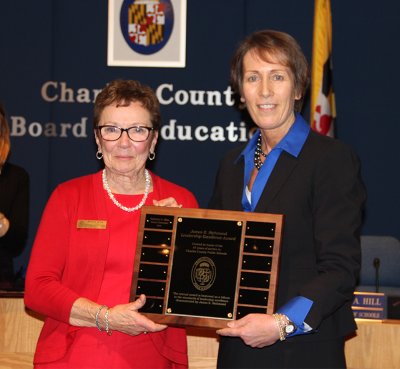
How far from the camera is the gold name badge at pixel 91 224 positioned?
99.3 inches

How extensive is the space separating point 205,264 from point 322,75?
11.3 feet

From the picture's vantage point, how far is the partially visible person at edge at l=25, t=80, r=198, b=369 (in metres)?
2.42

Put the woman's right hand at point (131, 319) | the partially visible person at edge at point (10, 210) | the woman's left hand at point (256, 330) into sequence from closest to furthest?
the woman's left hand at point (256, 330) → the woman's right hand at point (131, 319) → the partially visible person at edge at point (10, 210)

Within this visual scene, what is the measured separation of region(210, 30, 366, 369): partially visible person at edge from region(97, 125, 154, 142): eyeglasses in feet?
1.16

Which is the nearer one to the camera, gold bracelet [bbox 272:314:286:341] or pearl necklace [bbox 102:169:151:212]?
gold bracelet [bbox 272:314:286:341]

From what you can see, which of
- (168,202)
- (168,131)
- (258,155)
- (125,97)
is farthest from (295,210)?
(168,131)

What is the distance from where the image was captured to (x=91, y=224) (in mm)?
2535

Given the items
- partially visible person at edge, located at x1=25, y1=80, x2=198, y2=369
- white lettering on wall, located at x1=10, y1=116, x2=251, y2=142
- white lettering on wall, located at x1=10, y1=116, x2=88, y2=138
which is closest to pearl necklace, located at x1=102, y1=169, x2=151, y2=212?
partially visible person at edge, located at x1=25, y1=80, x2=198, y2=369

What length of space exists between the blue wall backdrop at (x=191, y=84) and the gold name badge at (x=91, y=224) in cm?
364

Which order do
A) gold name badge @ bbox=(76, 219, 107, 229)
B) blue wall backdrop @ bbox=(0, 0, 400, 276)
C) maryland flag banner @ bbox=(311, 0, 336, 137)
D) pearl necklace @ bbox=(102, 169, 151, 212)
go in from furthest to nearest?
1. blue wall backdrop @ bbox=(0, 0, 400, 276)
2. maryland flag banner @ bbox=(311, 0, 336, 137)
3. pearl necklace @ bbox=(102, 169, 151, 212)
4. gold name badge @ bbox=(76, 219, 107, 229)

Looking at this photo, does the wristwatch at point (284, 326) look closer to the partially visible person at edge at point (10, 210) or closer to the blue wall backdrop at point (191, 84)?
the partially visible person at edge at point (10, 210)

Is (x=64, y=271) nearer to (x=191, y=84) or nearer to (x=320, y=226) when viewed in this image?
(x=320, y=226)

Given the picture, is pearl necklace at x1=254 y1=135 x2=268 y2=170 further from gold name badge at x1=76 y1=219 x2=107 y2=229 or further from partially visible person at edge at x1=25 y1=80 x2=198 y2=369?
gold name badge at x1=76 y1=219 x2=107 y2=229

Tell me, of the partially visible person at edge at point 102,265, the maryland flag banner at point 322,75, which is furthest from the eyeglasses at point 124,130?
the maryland flag banner at point 322,75
